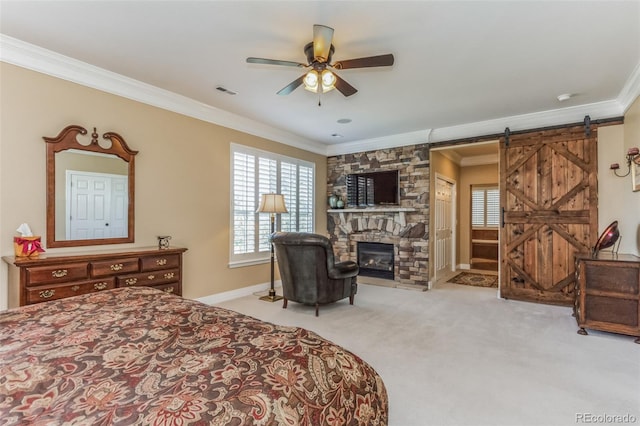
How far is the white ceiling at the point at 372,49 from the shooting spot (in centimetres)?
235

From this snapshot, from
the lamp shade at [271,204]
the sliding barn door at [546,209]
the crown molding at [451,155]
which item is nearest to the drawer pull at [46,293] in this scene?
the lamp shade at [271,204]

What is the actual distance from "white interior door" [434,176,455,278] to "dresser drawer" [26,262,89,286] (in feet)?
17.5

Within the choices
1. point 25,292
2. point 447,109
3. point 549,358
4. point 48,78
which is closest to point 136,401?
point 25,292

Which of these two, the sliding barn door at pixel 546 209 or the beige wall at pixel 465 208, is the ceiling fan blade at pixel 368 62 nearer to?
the sliding barn door at pixel 546 209

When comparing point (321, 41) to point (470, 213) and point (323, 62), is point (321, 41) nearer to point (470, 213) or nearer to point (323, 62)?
point (323, 62)

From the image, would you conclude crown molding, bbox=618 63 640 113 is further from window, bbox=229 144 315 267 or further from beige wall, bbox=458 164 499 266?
window, bbox=229 144 315 267

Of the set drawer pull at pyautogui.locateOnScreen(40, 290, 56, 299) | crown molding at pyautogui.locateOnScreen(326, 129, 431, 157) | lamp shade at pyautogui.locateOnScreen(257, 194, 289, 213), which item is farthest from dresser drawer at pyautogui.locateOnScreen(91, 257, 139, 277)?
crown molding at pyautogui.locateOnScreen(326, 129, 431, 157)

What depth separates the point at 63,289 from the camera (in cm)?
276

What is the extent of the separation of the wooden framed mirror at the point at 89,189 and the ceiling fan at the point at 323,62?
206cm

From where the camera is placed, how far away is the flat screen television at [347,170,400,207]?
236 inches

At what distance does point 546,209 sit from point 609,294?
5.36ft

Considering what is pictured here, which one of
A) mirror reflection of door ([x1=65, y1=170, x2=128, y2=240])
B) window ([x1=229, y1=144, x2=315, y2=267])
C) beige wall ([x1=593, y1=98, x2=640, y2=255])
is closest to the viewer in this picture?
mirror reflection of door ([x1=65, y1=170, x2=128, y2=240])

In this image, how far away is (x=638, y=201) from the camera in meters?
3.65

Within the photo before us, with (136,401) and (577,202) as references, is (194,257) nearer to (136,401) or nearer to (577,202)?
(136,401)
